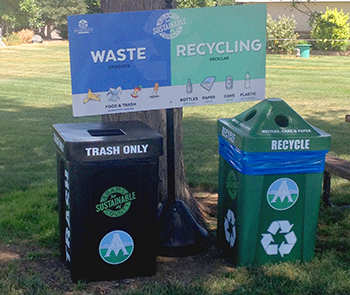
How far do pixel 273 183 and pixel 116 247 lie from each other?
117 cm

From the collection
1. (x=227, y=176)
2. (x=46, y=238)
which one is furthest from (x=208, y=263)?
(x=46, y=238)

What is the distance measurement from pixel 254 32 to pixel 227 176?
1.10 metres

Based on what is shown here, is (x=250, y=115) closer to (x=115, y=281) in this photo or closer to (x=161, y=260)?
(x=161, y=260)

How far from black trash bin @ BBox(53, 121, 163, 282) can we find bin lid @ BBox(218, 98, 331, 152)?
0.60 meters

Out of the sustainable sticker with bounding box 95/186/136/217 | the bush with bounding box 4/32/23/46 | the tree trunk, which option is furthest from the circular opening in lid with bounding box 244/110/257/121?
the bush with bounding box 4/32/23/46

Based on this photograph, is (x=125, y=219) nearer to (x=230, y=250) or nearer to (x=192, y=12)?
(x=230, y=250)

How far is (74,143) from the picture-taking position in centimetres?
312

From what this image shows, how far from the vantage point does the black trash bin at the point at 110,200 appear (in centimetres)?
319

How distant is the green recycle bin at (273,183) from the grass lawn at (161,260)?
0.51ft

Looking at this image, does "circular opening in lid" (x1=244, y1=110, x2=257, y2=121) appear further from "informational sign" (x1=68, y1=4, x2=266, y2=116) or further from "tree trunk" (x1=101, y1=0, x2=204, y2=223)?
"tree trunk" (x1=101, y1=0, x2=204, y2=223)

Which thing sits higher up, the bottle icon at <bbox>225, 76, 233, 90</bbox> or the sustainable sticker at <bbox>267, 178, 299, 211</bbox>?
the bottle icon at <bbox>225, 76, 233, 90</bbox>

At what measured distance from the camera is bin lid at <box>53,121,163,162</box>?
3139 millimetres

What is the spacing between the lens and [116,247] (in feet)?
11.0

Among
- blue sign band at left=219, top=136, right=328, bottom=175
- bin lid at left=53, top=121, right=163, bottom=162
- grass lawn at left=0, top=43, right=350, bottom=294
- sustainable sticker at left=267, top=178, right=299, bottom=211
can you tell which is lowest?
grass lawn at left=0, top=43, right=350, bottom=294
